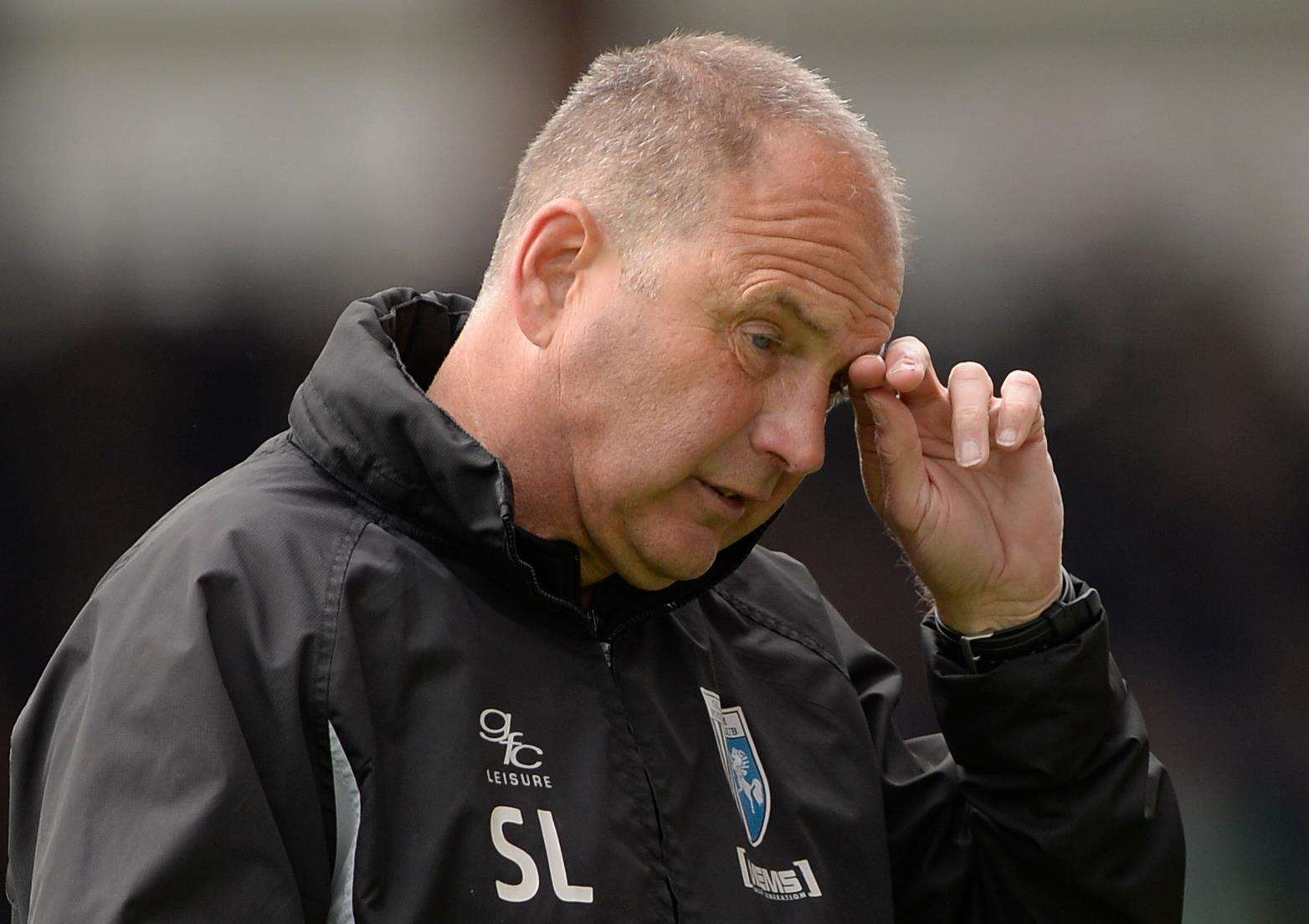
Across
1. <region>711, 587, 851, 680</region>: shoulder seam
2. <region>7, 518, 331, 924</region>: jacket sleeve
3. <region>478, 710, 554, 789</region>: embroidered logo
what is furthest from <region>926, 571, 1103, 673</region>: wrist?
<region>7, 518, 331, 924</region>: jacket sleeve

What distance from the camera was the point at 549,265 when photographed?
183 cm

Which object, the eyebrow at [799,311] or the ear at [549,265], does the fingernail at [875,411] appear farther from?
the ear at [549,265]

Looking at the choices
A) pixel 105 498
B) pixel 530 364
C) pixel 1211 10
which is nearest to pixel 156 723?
pixel 530 364

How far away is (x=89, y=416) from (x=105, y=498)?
0.64 ft

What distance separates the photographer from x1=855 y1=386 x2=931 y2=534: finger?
6.59 ft

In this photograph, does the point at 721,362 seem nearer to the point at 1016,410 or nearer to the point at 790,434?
the point at 790,434

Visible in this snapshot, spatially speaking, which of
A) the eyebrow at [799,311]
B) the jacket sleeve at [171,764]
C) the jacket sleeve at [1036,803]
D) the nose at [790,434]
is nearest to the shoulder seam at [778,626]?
the jacket sleeve at [1036,803]

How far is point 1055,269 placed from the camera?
3.74 m

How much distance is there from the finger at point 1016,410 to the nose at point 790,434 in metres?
0.34

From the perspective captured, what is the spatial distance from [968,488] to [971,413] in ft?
0.75

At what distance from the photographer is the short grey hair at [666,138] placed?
179 centimetres

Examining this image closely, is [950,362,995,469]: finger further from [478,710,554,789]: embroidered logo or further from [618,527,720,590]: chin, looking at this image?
[478,710,554,789]: embroidered logo

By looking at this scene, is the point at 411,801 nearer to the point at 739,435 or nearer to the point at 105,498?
the point at 739,435

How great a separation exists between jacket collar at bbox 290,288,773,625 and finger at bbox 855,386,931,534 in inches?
17.3
